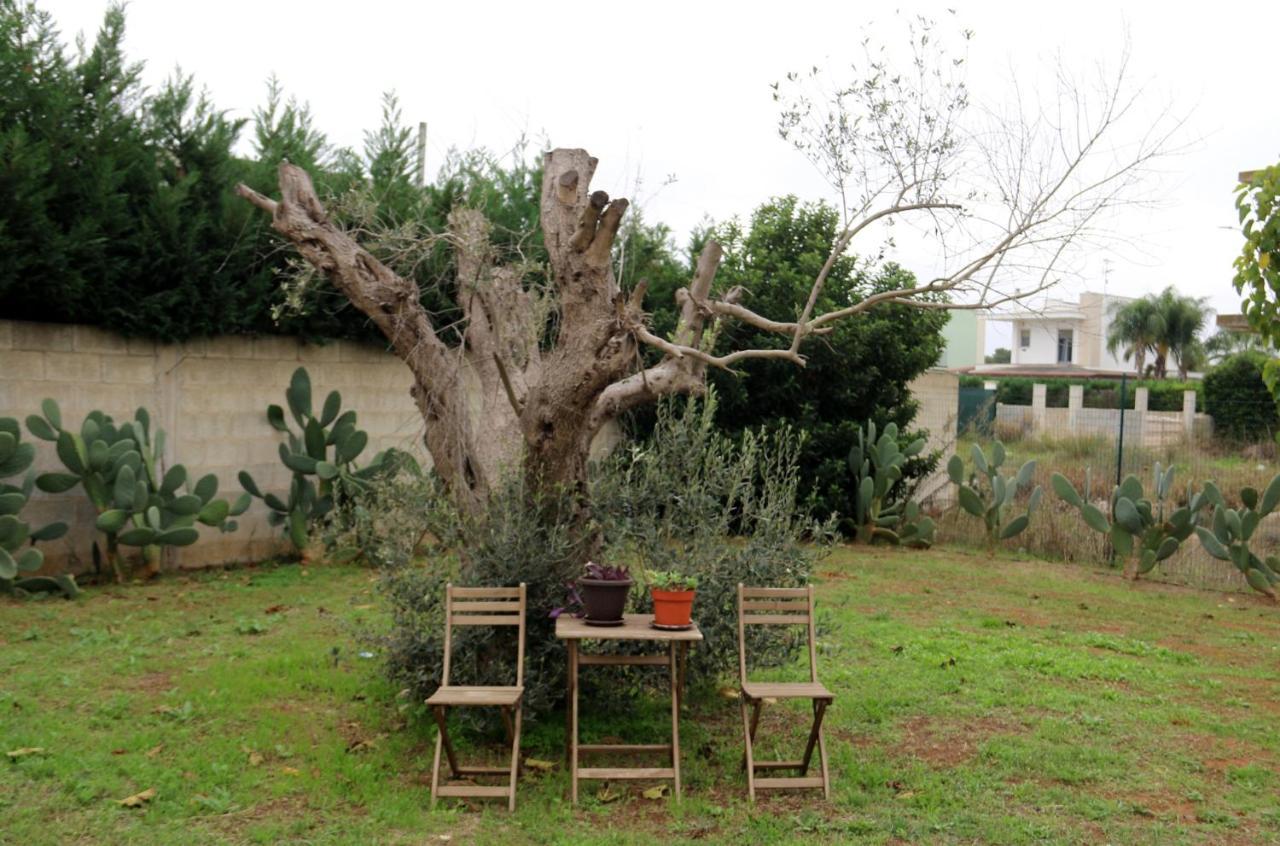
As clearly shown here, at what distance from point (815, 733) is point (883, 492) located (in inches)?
304

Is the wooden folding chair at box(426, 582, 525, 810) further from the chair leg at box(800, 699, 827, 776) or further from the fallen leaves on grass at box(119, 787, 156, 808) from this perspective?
the chair leg at box(800, 699, 827, 776)

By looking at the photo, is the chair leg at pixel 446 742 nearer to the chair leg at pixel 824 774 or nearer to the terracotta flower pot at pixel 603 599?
the terracotta flower pot at pixel 603 599

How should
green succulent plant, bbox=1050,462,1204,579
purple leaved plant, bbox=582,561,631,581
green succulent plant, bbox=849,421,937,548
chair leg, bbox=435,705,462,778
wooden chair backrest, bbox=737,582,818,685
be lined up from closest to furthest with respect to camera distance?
chair leg, bbox=435,705,462,778 → purple leaved plant, bbox=582,561,631,581 → wooden chair backrest, bbox=737,582,818,685 → green succulent plant, bbox=1050,462,1204,579 → green succulent plant, bbox=849,421,937,548

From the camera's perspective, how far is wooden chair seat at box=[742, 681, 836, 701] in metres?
5.29

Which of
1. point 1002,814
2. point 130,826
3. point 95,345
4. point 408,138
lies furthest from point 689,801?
point 408,138

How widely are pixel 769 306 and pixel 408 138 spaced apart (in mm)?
4356

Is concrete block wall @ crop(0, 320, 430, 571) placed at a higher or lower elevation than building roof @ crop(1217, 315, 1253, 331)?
lower

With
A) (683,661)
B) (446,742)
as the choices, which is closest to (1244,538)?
(683,661)

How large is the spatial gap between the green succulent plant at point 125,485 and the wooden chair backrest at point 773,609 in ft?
16.8

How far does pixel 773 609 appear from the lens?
5.81m

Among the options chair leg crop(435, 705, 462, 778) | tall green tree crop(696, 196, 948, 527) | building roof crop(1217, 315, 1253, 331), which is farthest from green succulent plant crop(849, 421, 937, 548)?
chair leg crop(435, 705, 462, 778)

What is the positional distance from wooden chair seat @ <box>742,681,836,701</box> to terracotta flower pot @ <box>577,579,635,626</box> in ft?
2.35

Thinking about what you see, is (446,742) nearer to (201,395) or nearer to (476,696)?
(476,696)

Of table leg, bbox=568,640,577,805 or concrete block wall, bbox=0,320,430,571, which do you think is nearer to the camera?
table leg, bbox=568,640,577,805
